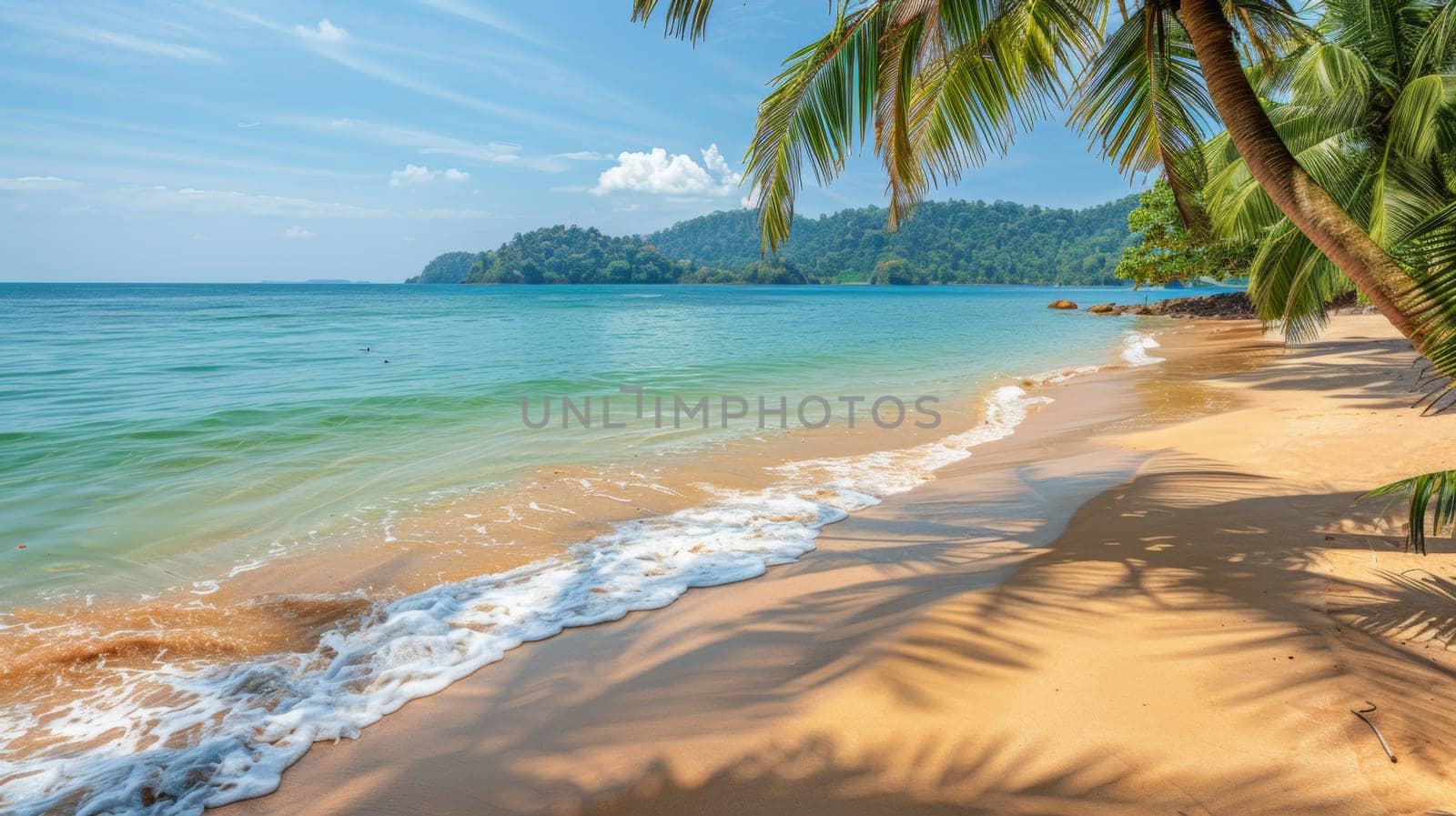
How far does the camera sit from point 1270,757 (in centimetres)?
217

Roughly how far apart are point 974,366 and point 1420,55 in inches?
A: 440

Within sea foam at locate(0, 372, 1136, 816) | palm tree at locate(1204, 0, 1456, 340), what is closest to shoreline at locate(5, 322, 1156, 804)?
sea foam at locate(0, 372, 1136, 816)

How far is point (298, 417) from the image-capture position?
10.2m

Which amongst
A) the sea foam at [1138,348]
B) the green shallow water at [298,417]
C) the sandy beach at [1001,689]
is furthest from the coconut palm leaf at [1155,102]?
the sea foam at [1138,348]

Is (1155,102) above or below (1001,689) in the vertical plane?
above

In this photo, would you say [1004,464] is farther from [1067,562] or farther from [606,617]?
[606,617]

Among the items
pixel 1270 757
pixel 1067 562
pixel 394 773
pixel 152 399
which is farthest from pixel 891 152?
pixel 152 399

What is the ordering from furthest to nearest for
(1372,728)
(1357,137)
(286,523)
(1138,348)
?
(1138,348), (1357,137), (286,523), (1372,728)

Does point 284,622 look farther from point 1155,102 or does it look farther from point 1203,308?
point 1203,308

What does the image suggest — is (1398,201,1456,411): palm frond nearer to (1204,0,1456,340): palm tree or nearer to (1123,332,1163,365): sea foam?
(1204,0,1456,340): palm tree

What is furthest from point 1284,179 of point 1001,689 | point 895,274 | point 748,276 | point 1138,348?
point 895,274

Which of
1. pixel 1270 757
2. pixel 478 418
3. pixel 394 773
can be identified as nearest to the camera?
pixel 1270 757

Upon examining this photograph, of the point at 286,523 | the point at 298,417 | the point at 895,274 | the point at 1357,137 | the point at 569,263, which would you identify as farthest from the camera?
the point at 895,274

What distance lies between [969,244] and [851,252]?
20565 mm
